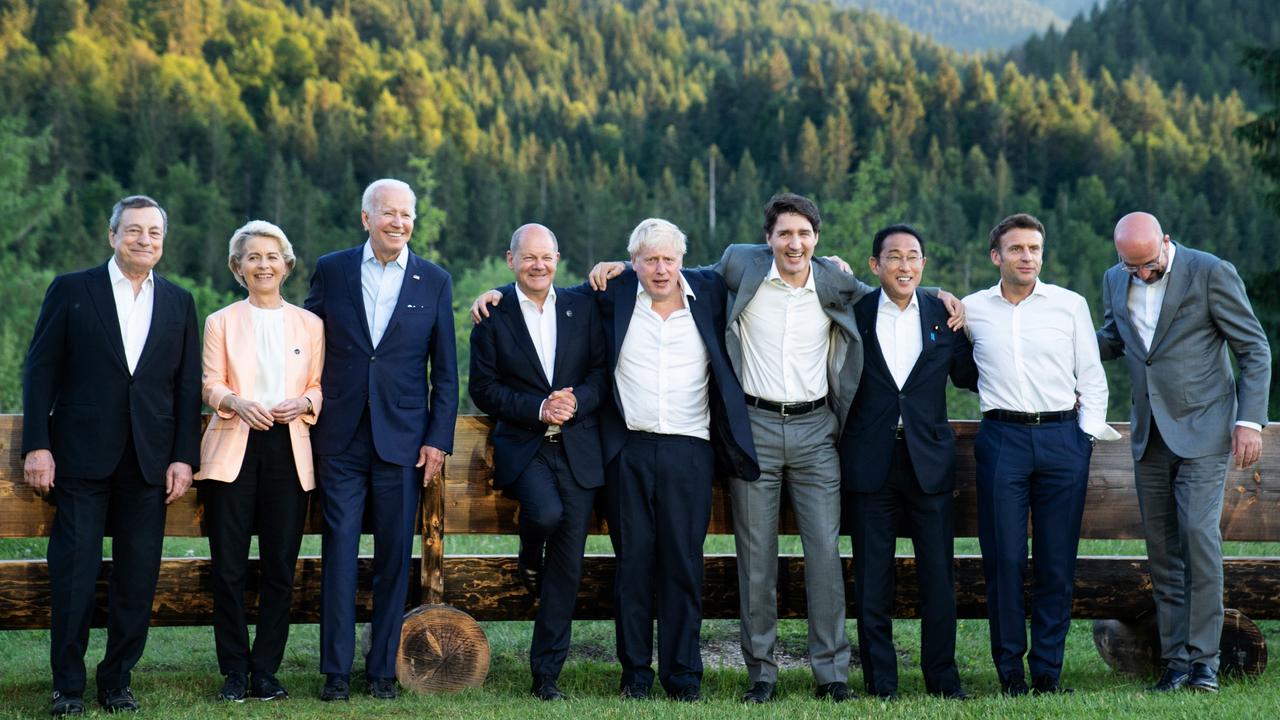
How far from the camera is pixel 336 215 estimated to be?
84.6 meters

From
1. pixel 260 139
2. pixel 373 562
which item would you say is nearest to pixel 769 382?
pixel 373 562

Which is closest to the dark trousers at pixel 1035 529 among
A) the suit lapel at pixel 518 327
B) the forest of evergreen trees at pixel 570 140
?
the suit lapel at pixel 518 327

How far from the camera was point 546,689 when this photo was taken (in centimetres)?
577

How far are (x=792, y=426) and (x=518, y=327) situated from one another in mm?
1355

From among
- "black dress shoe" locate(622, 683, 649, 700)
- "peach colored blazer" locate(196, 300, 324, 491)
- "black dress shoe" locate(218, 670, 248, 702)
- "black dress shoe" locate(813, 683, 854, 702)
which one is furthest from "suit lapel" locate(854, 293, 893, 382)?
"black dress shoe" locate(218, 670, 248, 702)

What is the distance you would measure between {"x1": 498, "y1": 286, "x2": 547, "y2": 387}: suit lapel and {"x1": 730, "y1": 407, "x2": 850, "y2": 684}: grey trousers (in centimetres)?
103

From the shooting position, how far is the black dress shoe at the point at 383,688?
5695mm

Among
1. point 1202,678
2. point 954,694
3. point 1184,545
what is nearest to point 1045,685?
point 954,694

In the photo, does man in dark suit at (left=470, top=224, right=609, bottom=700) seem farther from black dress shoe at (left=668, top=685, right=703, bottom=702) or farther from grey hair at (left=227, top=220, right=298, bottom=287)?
grey hair at (left=227, top=220, right=298, bottom=287)

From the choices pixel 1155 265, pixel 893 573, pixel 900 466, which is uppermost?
pixel 1155 265

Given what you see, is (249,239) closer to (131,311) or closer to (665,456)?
(131,311)

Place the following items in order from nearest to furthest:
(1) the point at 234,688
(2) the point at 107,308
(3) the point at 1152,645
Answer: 1. (2) the point at 107,308
2. (1) the point at 234,688
3. (3) the point at 1152,645

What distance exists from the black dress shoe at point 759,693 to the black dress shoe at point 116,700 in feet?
8.78

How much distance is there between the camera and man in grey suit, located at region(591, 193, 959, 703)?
581 centimetres
